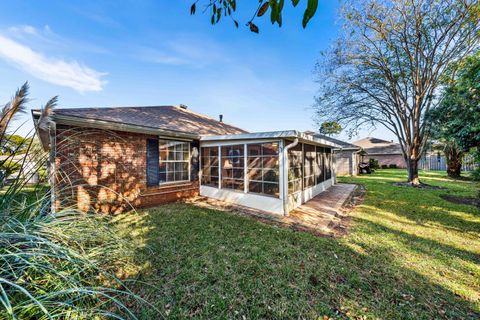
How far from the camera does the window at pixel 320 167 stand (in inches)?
344

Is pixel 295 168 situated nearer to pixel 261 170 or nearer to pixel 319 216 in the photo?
pixel 261 170

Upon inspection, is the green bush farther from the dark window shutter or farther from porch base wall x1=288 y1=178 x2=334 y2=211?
porch base wall x1=288 y1=178 x2=334 y2=211

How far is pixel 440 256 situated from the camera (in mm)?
3525

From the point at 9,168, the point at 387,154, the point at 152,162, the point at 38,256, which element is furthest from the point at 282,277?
the point at 387,154

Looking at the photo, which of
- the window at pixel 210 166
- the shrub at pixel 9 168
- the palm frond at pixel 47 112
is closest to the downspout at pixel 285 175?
the window at pixel 210 166

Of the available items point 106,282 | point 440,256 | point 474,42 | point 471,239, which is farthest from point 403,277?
point 474,42

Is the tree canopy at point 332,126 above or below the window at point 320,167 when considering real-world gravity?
above

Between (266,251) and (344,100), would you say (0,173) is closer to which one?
(266,251)

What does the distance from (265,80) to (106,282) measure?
10.4 metres

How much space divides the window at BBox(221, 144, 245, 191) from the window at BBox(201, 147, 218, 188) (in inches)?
16.1

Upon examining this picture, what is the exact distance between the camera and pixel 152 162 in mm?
6480

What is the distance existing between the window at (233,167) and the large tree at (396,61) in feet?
27.1

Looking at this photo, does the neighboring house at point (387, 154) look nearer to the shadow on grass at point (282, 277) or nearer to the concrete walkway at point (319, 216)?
the concrete walkway at point (319, 216)

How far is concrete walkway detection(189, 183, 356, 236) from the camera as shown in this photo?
4.86m
